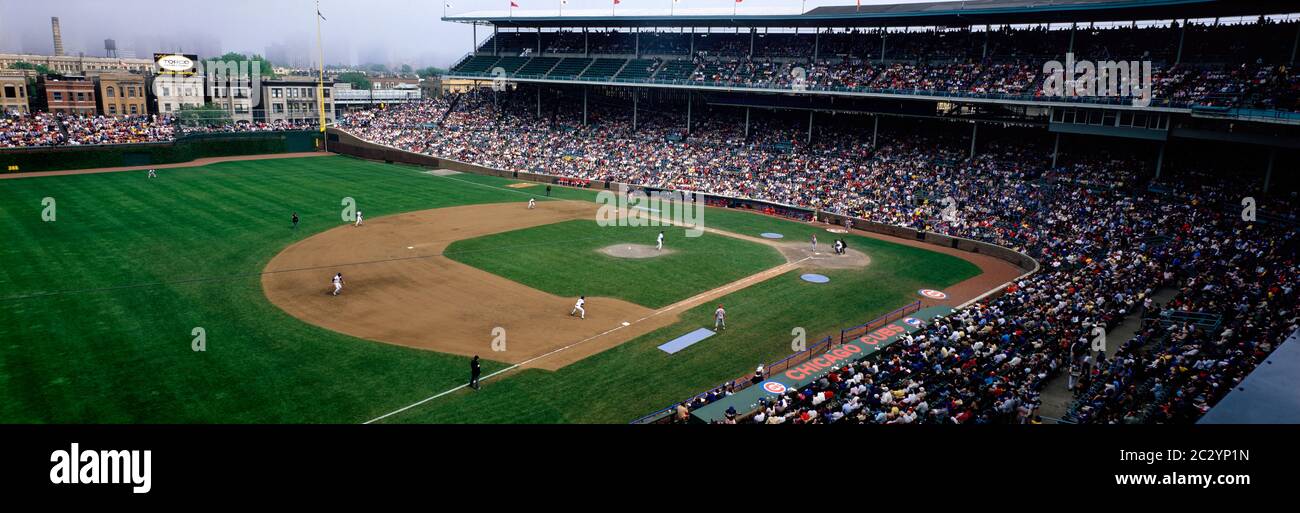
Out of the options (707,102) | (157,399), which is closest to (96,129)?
(707,102)

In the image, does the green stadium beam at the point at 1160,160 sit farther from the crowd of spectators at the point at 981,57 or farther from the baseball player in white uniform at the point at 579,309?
the baseball player in white uniform at the point at 579,309

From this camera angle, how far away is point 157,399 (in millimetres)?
18516

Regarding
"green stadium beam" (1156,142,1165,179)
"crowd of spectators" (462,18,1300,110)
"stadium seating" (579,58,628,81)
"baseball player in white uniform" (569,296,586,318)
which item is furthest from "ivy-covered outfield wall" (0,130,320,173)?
"green stadium beam" (1156,142,1165,179)

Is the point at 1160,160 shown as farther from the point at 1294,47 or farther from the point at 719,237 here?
the point at 719,237

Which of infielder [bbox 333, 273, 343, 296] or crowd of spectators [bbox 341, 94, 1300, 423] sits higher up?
crowd of spectators [bbox 341, 94, 1300, 423]

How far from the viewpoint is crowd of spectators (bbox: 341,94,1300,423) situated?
18.0 meters

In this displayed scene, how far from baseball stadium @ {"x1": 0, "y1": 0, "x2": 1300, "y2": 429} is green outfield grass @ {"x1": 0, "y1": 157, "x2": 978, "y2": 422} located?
0.14 m

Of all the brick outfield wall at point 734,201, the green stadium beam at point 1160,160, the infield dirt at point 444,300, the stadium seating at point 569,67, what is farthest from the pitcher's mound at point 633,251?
the stadium seating at point 569,67

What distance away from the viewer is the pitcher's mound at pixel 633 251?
3628 centimetres

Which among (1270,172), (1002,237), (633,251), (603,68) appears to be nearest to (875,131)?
(1002,237)

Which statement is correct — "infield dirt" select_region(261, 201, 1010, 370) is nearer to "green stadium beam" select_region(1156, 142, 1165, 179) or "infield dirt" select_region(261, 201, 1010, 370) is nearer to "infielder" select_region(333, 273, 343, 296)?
"infielder" select_region(333, 273, 343, 296)

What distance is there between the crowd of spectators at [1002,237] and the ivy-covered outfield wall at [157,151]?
6.97 meters
